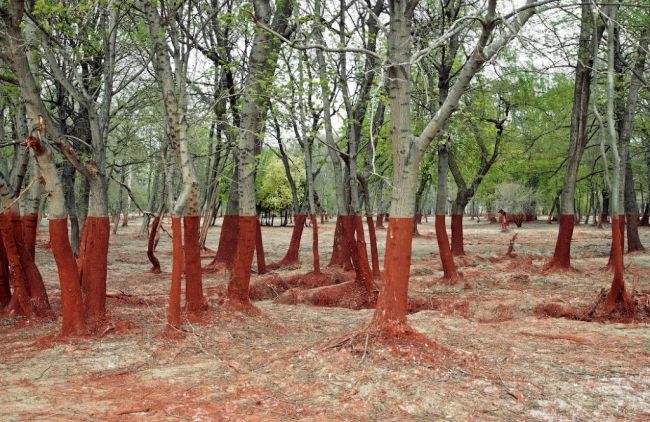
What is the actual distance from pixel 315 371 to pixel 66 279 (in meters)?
3.89

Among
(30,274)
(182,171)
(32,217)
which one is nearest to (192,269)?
(182,171)

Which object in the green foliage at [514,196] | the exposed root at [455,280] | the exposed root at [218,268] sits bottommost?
the exposed root at [455,280]

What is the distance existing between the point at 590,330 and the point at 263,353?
16.9ft

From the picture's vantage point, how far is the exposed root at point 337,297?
37.0 ft

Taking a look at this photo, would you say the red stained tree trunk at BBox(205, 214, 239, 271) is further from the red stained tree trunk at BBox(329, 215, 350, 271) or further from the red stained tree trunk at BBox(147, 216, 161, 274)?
the red stained tree trunk at BBox(329, 215, 350, 271)

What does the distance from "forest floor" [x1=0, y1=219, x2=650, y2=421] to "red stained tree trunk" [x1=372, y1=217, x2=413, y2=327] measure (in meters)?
0.45

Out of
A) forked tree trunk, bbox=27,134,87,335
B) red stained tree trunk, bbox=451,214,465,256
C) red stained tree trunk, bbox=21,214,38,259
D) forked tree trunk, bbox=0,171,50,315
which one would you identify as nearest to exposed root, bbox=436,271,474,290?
red stained tree trunk, bbox=451,214,465,256

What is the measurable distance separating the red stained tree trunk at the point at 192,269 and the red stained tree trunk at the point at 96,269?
1257mm

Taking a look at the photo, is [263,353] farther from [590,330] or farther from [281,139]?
[281,139]

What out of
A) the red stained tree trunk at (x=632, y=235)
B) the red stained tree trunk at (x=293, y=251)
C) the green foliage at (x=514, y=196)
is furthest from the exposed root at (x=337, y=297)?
the green foliage at (x=514, y=196)

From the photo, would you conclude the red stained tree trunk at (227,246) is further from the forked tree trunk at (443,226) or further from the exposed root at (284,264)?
the forked tree trunk at (443,226)

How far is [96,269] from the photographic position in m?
7.96

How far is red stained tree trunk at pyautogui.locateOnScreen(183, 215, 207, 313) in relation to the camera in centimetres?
859

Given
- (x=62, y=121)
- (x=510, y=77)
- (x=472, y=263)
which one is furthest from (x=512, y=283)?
(x=62, y=121)
